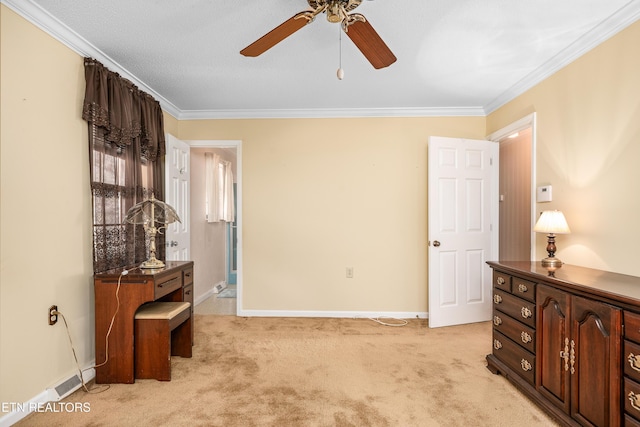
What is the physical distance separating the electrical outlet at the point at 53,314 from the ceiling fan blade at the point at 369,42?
2.48 m

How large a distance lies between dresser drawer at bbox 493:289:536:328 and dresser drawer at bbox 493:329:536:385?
0.64ft

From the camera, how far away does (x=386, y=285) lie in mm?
3869

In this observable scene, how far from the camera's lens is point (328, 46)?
243 centimetres

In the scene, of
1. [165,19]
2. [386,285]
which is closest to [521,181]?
[386,285]

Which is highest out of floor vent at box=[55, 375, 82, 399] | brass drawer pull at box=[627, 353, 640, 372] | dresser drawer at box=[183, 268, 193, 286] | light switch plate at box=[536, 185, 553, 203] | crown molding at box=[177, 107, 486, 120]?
crown molding at box=[177, 107, 486, 120]

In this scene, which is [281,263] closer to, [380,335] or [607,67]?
[380,335]

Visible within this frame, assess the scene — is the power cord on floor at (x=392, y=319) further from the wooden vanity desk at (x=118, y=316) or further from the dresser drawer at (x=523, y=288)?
the wooden vanity desk at (x=118, y=316)

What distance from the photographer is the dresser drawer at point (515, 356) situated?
208cm

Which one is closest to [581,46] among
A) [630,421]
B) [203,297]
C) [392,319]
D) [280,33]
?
[280,33]

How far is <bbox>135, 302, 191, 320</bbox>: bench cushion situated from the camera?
7.67 ft

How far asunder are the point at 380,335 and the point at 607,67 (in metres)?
2.78

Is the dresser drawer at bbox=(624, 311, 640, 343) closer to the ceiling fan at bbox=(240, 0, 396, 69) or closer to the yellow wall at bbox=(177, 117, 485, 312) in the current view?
the ceiling fan at bbox=(240, 0, 396, 69)

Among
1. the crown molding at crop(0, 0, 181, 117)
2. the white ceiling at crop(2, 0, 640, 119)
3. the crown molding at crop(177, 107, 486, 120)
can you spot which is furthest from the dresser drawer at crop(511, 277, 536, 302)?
the crown molding at crop(0, 0, 181, 117)

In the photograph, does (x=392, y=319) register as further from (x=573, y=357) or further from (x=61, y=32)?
(x=61, y=32)
